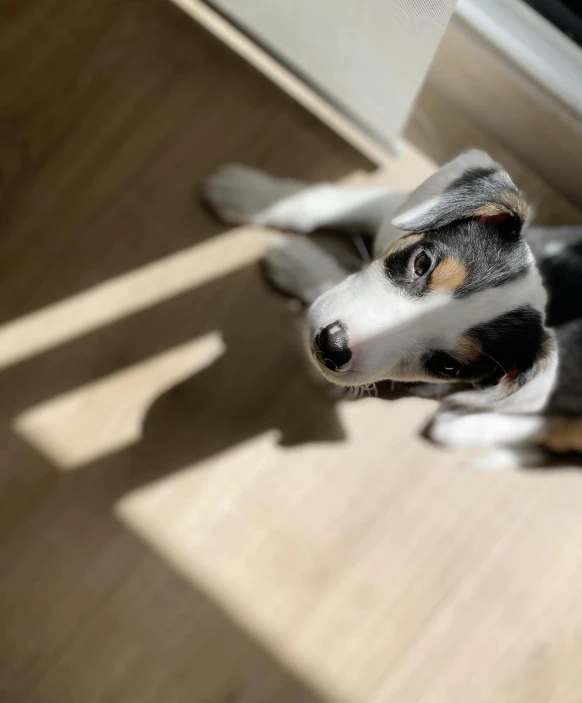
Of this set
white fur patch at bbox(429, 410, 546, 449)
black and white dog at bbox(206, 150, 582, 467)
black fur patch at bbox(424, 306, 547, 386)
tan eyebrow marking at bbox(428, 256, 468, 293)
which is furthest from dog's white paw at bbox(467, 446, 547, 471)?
tan eyebrow marking at bbox(428, 256, 468, 293)

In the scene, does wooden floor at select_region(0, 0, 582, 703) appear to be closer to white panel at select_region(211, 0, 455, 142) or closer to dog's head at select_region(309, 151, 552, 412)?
white panel at select_region(211, 0, 455, 142)

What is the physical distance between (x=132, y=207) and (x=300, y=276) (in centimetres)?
49

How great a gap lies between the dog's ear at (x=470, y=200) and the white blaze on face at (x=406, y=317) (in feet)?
0.37

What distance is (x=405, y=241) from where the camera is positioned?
125 cm

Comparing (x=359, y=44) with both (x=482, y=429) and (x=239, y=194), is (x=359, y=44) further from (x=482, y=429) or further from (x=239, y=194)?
(x=482, y=429)

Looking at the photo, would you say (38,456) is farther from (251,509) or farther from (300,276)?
(300,276)

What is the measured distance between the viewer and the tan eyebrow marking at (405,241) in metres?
1.23

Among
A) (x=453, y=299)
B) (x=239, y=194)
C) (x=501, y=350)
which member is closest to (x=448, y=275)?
(x=453, y=299)

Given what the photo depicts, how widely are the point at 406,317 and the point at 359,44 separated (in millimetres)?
678

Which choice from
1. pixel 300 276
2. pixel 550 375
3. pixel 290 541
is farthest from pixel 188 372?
pixel 550 375

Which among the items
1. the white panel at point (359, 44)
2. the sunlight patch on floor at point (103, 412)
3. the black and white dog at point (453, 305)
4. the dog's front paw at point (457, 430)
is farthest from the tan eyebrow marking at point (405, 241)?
the sunlight patch on floor at point (103, 412)

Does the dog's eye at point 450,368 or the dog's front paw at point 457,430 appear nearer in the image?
the dog's eye at point 450,368

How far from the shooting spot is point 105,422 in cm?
170

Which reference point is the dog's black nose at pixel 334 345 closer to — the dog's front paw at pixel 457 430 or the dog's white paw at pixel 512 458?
the dog's front paw at pixel 457 430
